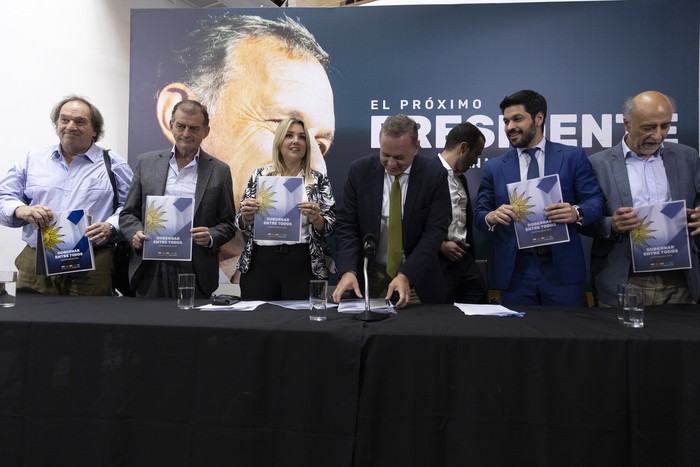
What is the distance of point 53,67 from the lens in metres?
4.28

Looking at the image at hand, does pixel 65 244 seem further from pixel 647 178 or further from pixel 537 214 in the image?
pixel 647 178

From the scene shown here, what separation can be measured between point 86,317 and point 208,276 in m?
0.93

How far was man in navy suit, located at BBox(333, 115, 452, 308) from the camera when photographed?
92.1 inches

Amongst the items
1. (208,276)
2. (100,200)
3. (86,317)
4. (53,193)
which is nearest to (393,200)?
(208,276)

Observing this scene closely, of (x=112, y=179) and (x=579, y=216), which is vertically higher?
(x=112, y=179)

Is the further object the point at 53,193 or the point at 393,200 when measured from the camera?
the point at 53,193

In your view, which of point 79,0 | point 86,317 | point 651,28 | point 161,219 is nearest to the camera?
point 86,317

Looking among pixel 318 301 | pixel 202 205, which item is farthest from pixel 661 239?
pixel 202 205

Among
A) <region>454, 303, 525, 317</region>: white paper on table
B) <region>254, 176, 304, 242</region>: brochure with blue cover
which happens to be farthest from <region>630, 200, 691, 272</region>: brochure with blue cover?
<region>254, 176, 304, 242</region>: brochure with blue cover

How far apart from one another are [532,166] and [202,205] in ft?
6.23

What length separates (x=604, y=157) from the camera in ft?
8.76

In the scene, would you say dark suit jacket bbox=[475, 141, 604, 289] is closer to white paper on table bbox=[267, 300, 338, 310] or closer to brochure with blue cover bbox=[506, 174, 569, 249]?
brochure with blue cover bbox=[506, 174, 569, 249]

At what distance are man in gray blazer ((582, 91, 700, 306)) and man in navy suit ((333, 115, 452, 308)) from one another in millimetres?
872

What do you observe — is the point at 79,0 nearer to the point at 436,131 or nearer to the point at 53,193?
the point at 53,193
